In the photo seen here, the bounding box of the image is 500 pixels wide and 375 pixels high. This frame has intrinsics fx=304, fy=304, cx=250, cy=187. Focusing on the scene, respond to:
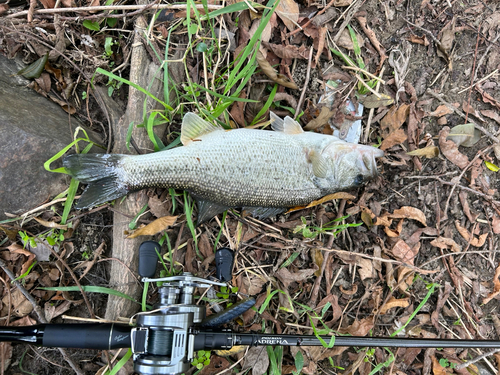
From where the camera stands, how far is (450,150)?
3408 mm

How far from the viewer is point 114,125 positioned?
2.90 metres

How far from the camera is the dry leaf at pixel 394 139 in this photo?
125 inches

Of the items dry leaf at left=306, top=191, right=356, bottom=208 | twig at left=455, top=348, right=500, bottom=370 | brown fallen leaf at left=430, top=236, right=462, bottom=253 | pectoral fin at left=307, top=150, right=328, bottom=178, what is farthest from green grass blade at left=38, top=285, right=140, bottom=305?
twig at left=455, top=348, right=500, bottom=370

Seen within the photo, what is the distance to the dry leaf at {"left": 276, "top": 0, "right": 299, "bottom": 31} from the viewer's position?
310 centimetres

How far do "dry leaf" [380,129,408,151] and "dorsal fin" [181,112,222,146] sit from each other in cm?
185

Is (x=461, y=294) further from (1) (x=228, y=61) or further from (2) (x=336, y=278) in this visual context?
(1) (x=228, y=61)

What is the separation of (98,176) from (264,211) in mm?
1524

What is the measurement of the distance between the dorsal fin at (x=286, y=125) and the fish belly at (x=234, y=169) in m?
0.10

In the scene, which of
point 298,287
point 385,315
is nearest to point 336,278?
point 298,287

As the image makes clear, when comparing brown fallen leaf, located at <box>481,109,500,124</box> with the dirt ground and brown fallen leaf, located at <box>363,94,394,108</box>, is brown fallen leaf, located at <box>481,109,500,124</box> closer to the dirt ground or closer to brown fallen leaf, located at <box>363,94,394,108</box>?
the dirt ground

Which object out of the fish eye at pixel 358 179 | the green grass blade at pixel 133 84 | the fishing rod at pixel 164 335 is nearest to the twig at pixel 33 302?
the fishing rod at pixel 164 335

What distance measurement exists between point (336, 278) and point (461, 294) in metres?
1.47

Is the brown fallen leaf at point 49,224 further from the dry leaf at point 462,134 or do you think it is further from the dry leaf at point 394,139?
the dry leaf at point 462,134

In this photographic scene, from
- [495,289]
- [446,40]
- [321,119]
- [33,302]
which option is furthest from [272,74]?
[495,289]
